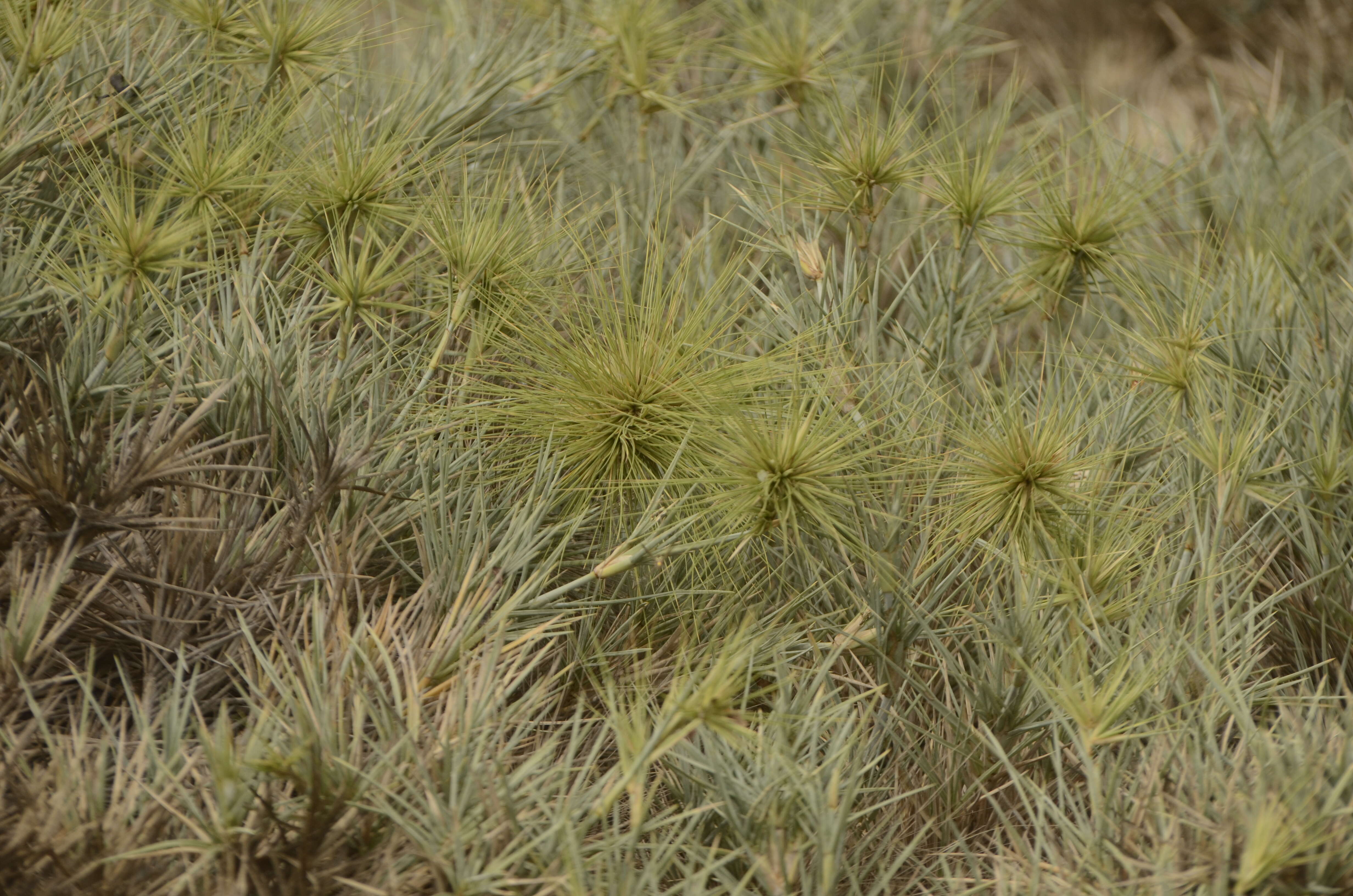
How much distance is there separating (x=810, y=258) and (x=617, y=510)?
27 cm

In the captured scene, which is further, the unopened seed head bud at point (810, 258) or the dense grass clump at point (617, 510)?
the unopened seed head bud at point (810, 258)

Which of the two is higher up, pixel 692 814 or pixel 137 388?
pixel 137 388

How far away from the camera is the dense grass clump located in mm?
628

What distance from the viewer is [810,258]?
91 cm

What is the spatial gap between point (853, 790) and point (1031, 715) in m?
0.19

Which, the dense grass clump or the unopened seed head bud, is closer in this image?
the dense grass clump

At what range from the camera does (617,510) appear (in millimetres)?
815

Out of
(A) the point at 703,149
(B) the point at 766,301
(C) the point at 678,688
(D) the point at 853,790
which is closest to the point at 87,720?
(C) the point at 678,688

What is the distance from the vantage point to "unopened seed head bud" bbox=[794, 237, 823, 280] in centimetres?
91

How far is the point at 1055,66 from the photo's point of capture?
68.9 inches

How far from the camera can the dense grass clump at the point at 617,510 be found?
0.63 meters

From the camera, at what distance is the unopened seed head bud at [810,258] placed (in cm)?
91

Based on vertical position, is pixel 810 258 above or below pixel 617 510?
above

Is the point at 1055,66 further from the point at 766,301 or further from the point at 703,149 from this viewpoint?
the point at 766,301
